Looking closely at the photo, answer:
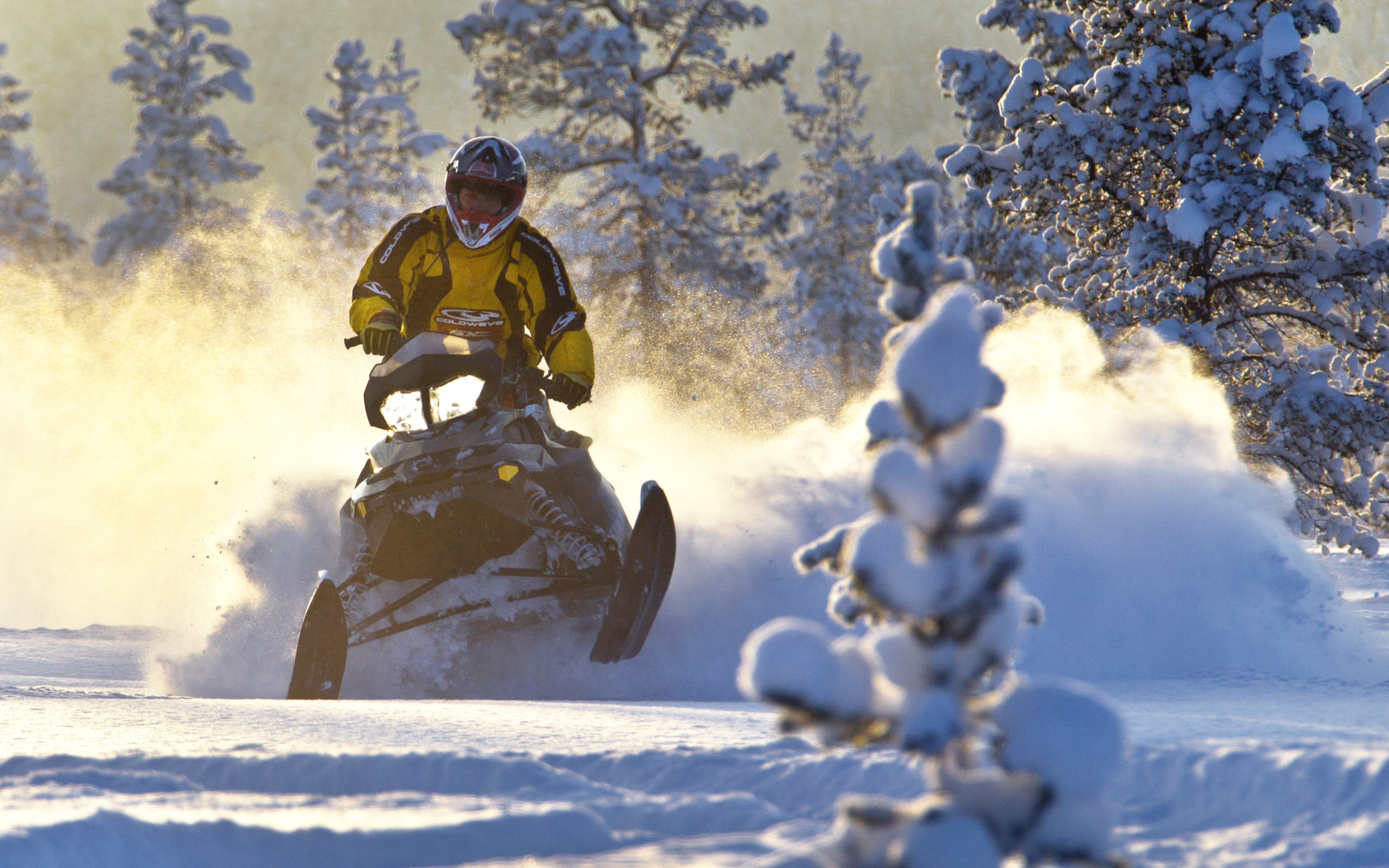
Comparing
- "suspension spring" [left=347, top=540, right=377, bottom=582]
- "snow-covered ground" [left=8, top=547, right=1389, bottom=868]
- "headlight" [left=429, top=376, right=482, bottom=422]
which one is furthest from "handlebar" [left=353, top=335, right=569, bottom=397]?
"snow-covered ground" [left=8, top=547, right=1389, bottom=868]

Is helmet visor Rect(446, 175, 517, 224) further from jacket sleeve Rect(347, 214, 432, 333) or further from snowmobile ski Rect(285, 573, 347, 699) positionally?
snowmobile ski Rect(285, 573, 347, 699)

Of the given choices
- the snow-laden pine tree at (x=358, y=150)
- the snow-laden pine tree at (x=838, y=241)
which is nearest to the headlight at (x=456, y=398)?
the snow-laden pine tree at (x=838, y=241)

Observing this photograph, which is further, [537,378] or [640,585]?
[537,378]

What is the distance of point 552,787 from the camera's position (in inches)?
139

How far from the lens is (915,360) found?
1813 mm

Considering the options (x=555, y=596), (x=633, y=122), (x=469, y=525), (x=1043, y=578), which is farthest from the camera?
(x=633, y=122)

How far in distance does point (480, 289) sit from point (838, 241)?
29872 millimetres

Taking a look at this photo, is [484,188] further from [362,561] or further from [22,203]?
[22,203]

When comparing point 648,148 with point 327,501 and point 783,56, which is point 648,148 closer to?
point 783,56

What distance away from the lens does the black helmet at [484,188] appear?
7.02 meters

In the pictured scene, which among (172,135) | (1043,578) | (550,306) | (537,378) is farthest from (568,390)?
(172,135)

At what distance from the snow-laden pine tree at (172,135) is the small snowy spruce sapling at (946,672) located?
1464 inches

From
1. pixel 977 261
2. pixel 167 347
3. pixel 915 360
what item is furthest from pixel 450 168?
pixel 167 347

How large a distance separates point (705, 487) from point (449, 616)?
2131 mm
